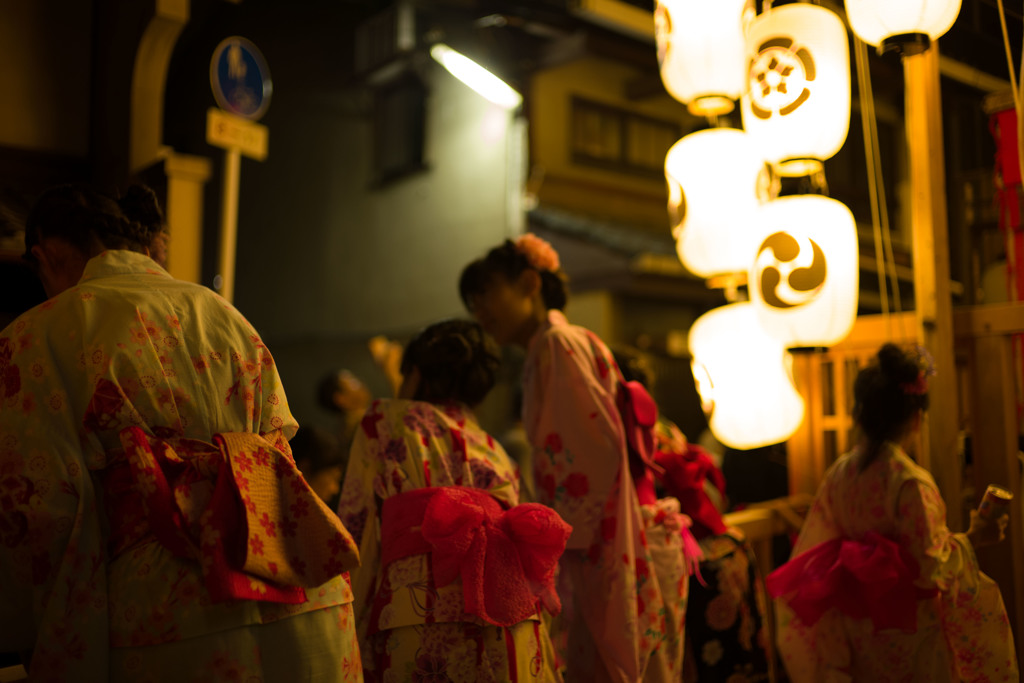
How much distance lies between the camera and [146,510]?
81.5 inches

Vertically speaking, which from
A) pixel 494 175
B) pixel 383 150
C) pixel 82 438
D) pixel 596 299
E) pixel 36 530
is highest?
pixel 383 150

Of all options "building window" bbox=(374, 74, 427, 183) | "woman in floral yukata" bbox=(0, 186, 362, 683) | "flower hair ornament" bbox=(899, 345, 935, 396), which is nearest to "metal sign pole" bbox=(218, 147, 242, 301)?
"woman in floral yukata" bbox=(0, 186, 362, 683)

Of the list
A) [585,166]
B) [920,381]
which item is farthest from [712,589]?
[585,166]

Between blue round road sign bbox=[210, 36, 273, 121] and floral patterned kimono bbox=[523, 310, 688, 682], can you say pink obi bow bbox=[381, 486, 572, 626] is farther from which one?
blue round road sign bbox=[210, 36, 273, 121]

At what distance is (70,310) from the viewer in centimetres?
212

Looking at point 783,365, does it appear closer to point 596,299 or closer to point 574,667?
point 574,667

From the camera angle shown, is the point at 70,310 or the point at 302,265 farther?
the point at 302,265

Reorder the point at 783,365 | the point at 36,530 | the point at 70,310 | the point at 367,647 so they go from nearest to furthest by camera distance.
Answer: the point at 36,530 → the point at 70,310 → the point at 367,647 → the point at 783,365

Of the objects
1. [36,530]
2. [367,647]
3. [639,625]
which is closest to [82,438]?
[36,530]

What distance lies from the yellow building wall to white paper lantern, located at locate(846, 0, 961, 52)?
7525 millimetres

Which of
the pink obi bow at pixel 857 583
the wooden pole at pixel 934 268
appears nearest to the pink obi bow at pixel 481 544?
the pink obi bow at pixel 857 583

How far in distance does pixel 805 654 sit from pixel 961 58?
336cm

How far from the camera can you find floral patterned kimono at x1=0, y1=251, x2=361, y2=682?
2008 millimetres

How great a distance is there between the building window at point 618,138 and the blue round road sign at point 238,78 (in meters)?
7.46
